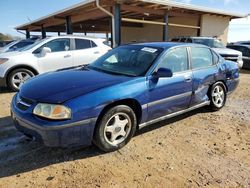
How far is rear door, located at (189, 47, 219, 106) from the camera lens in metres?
4.48

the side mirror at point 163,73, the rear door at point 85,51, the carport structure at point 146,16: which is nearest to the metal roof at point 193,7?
the carport structure at point 146,16

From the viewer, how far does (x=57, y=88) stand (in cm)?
318

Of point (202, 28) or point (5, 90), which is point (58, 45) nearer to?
point (5, 90)

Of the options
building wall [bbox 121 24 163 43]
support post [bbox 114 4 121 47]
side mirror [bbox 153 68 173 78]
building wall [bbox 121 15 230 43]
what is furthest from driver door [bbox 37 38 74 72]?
building wall [bbox 121 24 163 43]

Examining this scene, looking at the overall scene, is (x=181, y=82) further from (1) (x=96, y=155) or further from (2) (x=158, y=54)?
(1) (x=96, y=155)

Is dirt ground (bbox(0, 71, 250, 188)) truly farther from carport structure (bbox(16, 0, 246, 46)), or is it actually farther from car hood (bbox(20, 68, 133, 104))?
carport structure (bbox(16, 0, 246, 46))

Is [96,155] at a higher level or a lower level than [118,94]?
lower

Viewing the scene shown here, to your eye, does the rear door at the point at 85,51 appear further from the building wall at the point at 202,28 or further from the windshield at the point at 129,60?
the building wall at the point at 202,28

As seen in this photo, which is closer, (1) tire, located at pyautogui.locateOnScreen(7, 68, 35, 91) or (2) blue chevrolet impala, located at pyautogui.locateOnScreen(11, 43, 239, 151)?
(2) blue chevrolet impala, located at pyautogui.locateOnScreen(11, 43, 239, 151)

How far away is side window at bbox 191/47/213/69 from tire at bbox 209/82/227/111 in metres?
0.50

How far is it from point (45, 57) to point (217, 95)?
15.7 ft

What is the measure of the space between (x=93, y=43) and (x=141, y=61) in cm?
446

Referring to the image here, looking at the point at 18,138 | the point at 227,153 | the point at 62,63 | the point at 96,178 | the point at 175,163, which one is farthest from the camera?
the point at 62,63

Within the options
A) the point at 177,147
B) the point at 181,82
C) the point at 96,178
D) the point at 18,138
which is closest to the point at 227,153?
the point at 177,147
